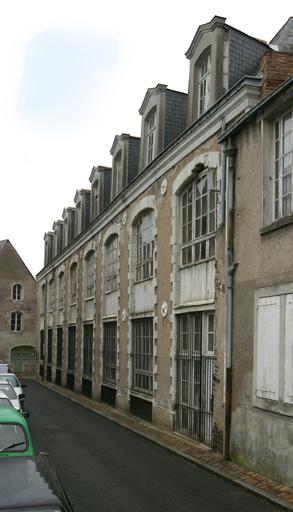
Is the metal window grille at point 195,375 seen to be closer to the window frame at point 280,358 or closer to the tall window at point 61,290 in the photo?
the window frame at point 280,358

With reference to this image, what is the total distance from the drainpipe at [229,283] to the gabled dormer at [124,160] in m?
9.74

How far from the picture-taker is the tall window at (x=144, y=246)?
18812 mm

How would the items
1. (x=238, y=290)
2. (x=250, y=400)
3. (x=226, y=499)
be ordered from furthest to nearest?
(x=238, y=290), (x=250, y=400), (x=226, y=499)

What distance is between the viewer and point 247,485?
9.84 m

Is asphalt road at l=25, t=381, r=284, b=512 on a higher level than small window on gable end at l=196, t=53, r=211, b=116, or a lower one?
lower

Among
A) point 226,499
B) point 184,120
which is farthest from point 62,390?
point 226,499

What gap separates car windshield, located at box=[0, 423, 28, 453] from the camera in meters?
7.81

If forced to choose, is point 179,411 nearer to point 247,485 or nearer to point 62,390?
point 247,485

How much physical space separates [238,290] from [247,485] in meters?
→ 3.63

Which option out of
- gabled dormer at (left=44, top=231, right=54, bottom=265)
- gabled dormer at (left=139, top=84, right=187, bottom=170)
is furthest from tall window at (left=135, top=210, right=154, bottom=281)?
gabled dormer at (left=44, top=231, right=54, bottom=265)

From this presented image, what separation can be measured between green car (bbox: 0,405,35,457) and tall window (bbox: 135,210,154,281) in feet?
34.3

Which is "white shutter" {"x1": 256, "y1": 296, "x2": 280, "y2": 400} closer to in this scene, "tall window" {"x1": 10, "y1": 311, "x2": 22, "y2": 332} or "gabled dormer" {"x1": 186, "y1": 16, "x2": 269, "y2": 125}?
"gabled dormer" {"x1": 186, "y1": 16, "x2": 269, "y2": 125}

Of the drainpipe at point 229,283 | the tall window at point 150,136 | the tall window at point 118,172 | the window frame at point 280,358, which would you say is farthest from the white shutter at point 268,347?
the tall window at point 118,172

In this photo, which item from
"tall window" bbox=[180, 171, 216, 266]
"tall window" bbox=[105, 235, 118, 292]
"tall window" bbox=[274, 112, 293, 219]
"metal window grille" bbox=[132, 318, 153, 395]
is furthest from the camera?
"tall window" bbox=[105, 235, 118, 292]
